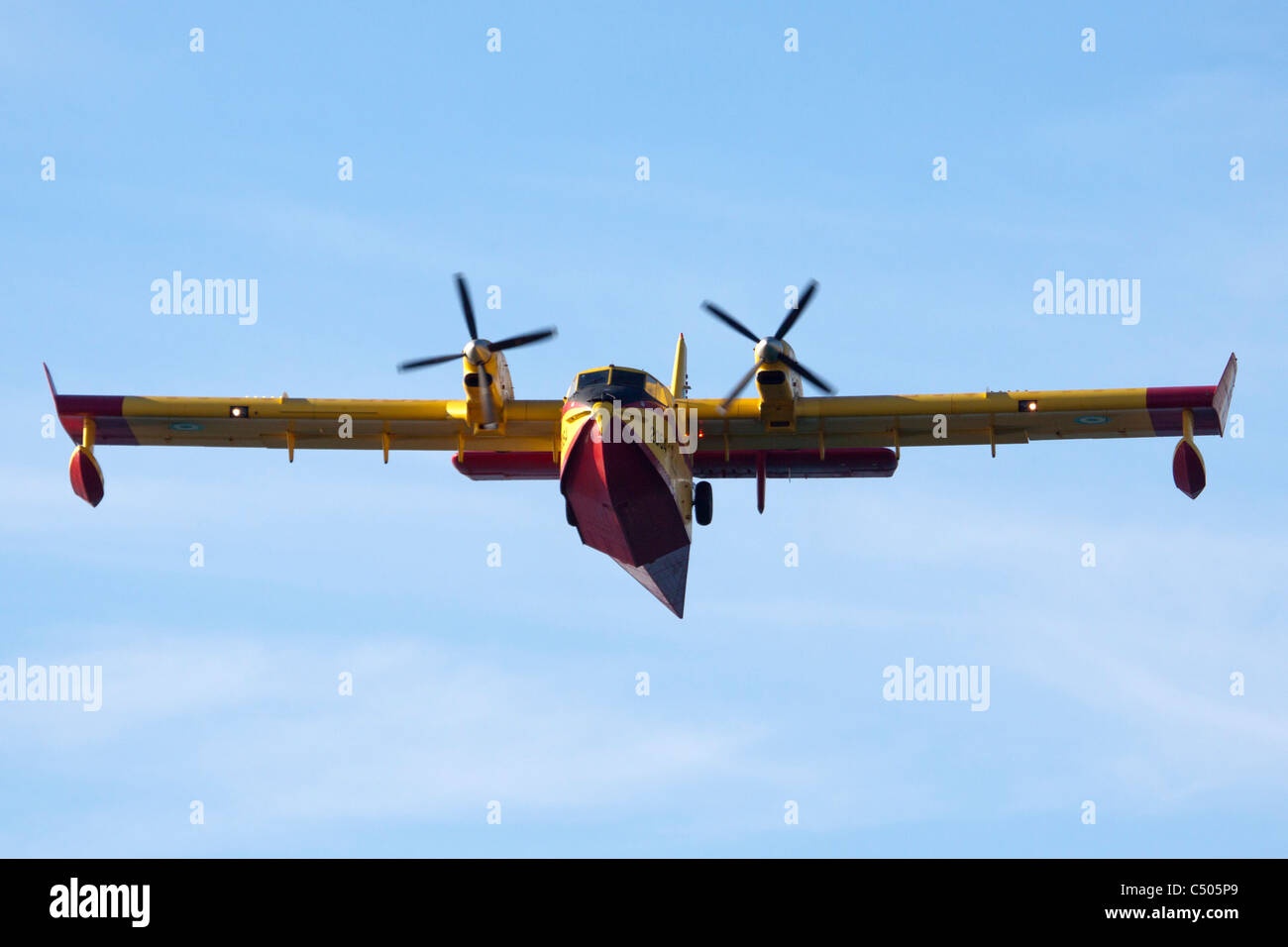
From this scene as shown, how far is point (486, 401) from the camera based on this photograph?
25156 mm

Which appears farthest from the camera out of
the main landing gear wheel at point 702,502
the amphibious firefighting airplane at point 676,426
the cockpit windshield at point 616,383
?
the main landing gear wheel at point 702,502

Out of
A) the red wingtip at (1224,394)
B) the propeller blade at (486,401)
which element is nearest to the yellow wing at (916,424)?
the red wingtip at (1224,394)

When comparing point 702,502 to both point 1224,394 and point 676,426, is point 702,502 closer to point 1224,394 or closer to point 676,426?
point 676,426

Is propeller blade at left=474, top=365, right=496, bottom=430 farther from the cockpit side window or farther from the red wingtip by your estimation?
the red wingtip

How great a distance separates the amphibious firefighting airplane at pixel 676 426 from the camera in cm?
2503

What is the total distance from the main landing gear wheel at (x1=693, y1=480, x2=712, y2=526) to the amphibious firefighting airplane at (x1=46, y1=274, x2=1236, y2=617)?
1 centimetres

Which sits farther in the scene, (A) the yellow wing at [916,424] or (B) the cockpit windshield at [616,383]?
(A) the yellow wing at [916,424]

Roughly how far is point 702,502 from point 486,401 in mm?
3652

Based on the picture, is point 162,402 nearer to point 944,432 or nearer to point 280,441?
point 280,441

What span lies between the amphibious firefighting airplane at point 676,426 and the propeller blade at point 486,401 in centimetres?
1

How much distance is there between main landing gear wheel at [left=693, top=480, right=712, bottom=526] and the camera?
26.3m

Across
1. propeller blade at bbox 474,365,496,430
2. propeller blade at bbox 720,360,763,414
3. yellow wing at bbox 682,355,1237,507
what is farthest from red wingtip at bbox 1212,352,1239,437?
propeller blade at bbox 474,365,496,430

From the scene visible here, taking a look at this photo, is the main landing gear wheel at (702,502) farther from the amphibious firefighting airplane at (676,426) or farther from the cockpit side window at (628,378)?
the cockpit side window at (628,378)

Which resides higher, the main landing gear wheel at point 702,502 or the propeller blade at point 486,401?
the propeller blade at point 486,401
